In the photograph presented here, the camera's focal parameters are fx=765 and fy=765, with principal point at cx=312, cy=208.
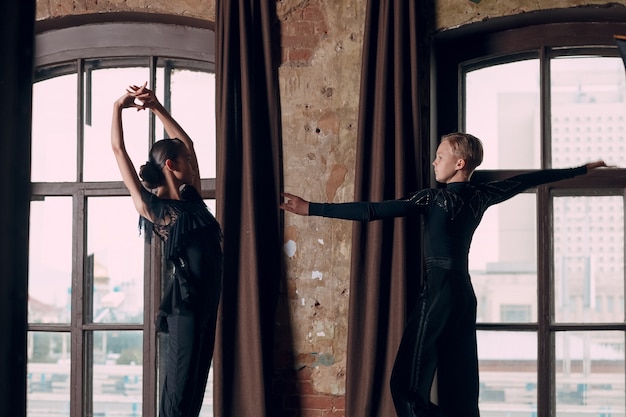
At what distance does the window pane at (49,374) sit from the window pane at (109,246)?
303mm

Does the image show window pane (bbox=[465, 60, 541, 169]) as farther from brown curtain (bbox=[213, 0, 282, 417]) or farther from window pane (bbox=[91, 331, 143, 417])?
window pane (bbox=[91, 331, 143, 417])

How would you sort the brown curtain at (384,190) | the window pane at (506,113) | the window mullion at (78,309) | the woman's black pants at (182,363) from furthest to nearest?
the window mullion at (78,309), the window pane at (506,113), the brown curtain at (384,190), the woman's black pants at (182,363)

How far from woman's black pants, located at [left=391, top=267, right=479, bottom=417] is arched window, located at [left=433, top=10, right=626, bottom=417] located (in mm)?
975

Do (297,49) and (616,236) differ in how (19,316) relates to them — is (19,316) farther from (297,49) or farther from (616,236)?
(616,236)

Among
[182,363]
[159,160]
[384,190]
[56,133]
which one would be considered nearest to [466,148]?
[384,190]

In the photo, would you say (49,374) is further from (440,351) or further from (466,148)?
(466,148)

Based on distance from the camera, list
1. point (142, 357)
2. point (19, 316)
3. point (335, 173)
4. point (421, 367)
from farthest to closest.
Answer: point (142, 357)
point (335, 173)
point (421, 367)
point (19, 316)

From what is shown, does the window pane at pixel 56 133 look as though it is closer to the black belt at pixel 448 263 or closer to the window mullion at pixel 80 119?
the window mullion at pixel 80 119

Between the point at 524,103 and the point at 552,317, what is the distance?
46.7 inches

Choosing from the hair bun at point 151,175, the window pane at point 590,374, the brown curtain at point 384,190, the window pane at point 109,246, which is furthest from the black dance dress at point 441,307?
the window pane at point 109,246

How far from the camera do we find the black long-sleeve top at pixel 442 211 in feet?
10.5

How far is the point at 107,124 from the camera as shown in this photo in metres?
4.58

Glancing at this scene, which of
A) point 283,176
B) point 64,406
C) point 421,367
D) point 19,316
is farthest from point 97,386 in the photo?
point 19,316

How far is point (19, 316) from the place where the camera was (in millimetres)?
716
